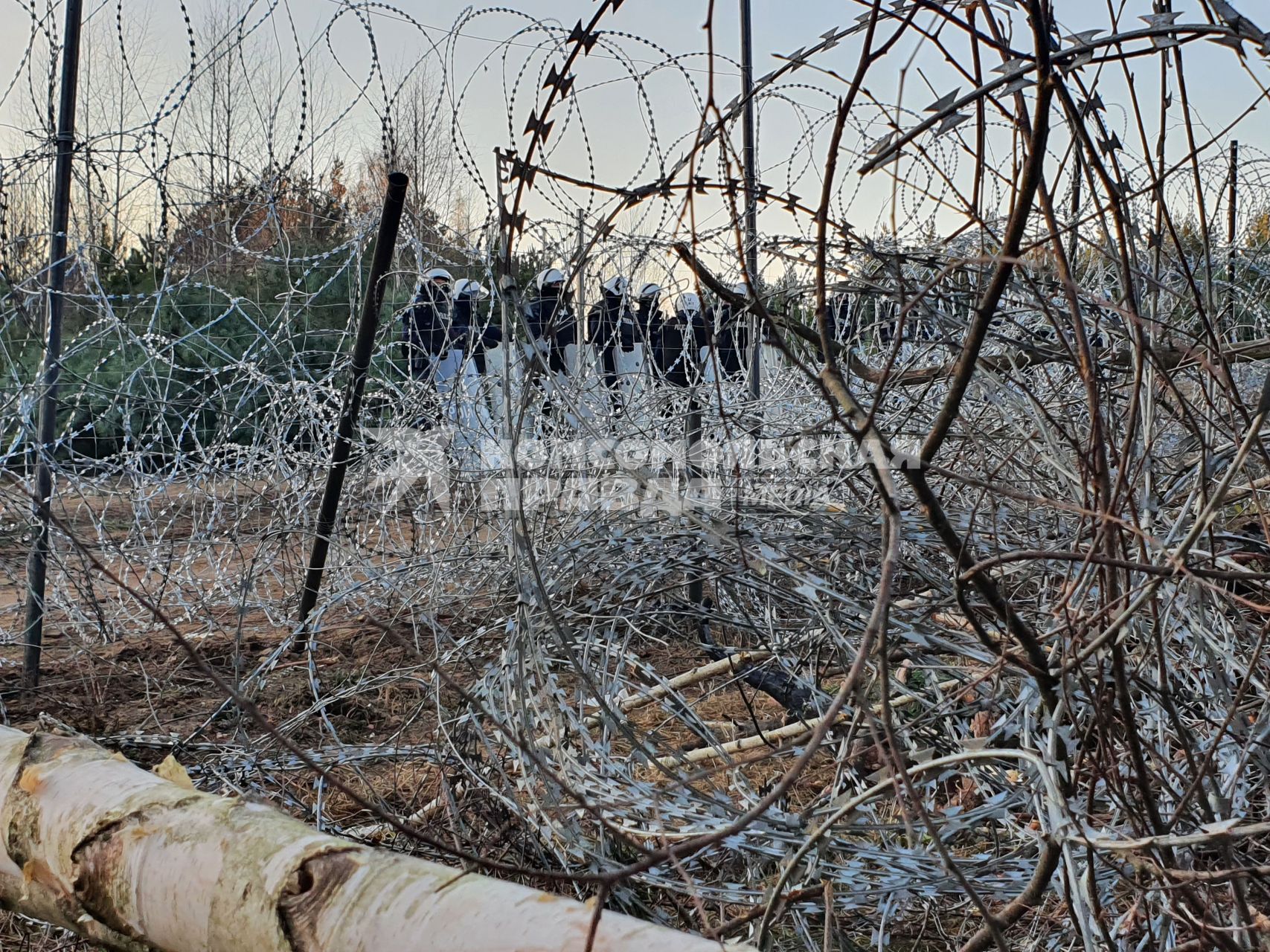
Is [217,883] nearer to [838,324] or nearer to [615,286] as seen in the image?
[838,324]

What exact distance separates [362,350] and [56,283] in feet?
3.91

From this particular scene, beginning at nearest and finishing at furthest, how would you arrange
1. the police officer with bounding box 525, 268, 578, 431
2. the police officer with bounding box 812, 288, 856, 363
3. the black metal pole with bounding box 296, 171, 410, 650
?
the police officer with bounding box 525, 268, 578, 431 → the police officer with bounding box 812, 288, 856, 363 → the black metal pole with bounding box 296, 171, 410, 650

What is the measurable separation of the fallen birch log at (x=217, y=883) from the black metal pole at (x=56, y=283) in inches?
85.2

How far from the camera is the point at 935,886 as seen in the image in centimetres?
144

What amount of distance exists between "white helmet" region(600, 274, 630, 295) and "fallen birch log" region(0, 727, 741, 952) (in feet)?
9.05

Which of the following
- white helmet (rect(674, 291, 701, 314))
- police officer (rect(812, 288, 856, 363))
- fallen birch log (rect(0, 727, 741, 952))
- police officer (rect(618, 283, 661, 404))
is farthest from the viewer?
white helmet (rect(674, 291, 701, 314))

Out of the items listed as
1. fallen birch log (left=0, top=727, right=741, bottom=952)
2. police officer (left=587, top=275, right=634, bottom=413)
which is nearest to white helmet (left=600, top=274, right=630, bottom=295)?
police officer (left=587, top=275, right=634, bottom=413)

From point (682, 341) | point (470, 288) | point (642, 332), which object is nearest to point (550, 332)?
point (642, 332)

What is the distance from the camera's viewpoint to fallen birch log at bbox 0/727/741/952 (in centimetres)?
108

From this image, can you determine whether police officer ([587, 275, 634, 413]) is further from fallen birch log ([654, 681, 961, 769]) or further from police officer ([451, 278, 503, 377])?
fallen birch log ([654, 681, 961, 769])

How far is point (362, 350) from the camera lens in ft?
11.1

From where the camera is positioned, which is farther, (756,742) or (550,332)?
(756,742)

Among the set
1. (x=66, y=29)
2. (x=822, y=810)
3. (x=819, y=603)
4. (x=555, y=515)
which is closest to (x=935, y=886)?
(x=822, y=810)

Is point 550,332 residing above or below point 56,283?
below
